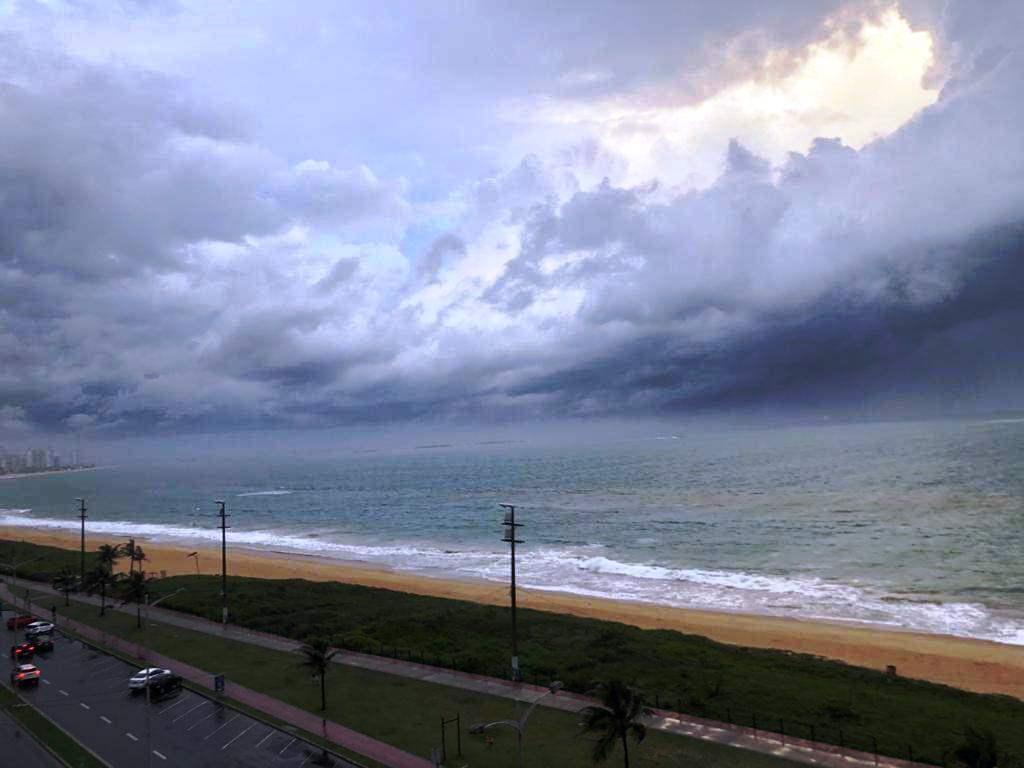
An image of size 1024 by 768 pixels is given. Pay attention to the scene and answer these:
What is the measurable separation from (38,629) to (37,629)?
7 centimetres

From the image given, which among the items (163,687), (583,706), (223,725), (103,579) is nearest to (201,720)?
(223,725)

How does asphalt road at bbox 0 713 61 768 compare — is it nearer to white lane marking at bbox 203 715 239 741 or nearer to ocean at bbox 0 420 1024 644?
white lane marking at bbox 203 715 239 741

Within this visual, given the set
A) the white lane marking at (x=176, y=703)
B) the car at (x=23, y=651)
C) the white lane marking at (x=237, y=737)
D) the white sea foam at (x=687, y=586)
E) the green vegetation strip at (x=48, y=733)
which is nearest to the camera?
the green vegetation strip at (x=48, y=733)

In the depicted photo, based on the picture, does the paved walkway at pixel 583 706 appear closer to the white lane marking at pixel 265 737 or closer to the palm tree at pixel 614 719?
the palm tree at pixel 614 719

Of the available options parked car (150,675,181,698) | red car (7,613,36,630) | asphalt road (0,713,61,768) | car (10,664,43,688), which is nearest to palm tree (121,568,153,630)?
red car (7,613,36,630)

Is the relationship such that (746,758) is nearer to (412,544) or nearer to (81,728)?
(81,728)

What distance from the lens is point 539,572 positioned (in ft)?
233

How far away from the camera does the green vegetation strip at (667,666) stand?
28125mm

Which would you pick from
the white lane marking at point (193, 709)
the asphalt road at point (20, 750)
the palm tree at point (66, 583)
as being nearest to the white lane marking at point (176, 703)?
the white lane marking at point (193, 709)

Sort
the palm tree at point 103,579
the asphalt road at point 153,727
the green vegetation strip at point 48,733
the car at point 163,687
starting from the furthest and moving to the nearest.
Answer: the palm tree at point 103,579, the car at point 163,687, the green vegetation strip at point 48,733, the asphalt road at point 153,727

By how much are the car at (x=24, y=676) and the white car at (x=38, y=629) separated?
28.0 ft

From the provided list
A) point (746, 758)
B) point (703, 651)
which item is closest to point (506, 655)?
point (703, 651)

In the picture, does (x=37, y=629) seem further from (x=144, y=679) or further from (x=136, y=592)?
(x=144, y=679)

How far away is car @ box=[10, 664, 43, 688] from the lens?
35.6 meters
